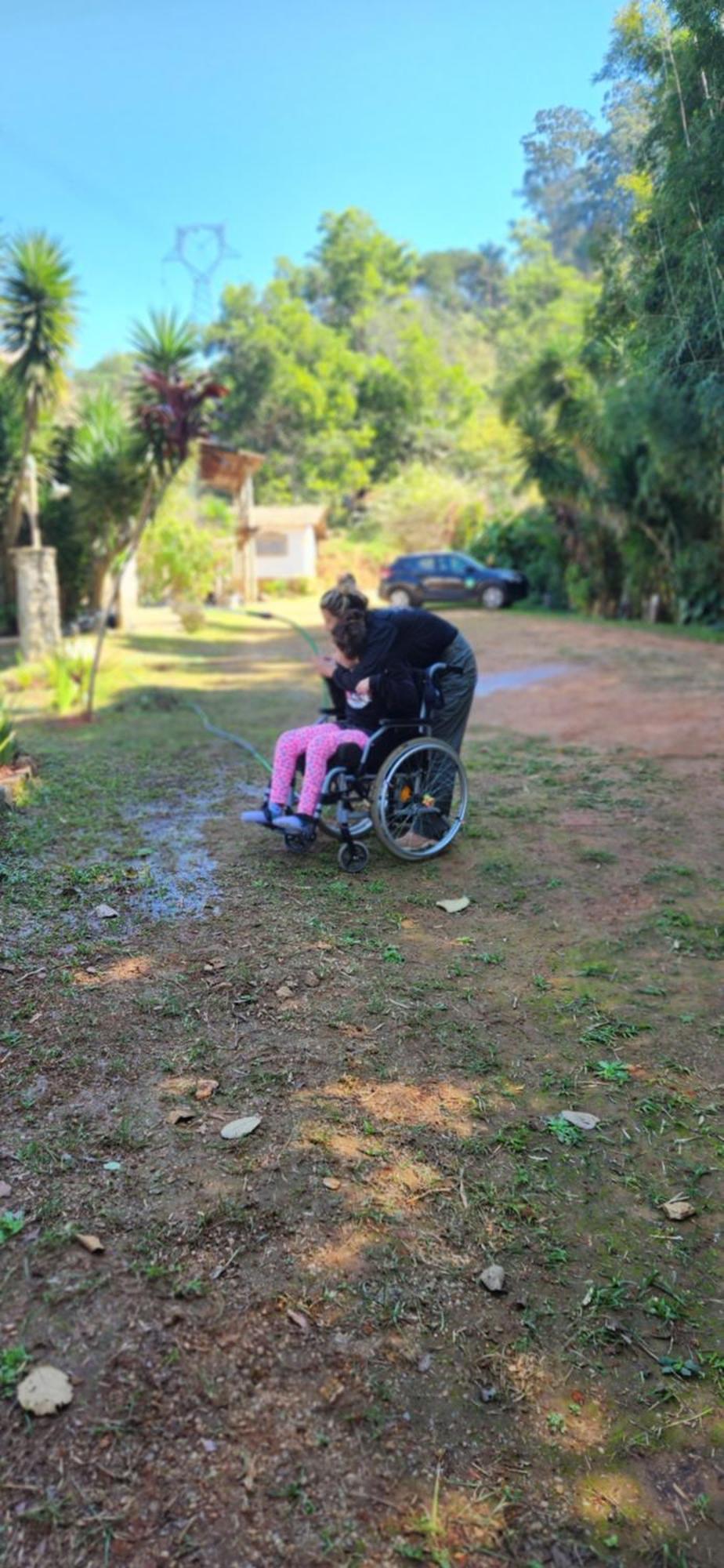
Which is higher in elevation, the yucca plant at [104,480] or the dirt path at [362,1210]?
the yucca plant at [104,480]

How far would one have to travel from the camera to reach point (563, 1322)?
2.04m

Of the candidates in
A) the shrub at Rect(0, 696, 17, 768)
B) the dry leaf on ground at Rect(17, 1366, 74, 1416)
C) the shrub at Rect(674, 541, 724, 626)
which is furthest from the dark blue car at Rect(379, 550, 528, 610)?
the dry leaf on ground at Rect(17, 1366, 74, 1416)

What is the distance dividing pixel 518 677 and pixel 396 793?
7.67 metres

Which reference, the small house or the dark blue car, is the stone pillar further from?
the small house

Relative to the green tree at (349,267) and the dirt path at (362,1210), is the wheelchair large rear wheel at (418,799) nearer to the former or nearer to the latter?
the dirt path at (362,1210)

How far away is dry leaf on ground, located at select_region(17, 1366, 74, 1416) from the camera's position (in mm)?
1765

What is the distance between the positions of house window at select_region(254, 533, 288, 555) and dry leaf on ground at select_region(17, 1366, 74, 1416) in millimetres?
33592

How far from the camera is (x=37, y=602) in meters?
12.3

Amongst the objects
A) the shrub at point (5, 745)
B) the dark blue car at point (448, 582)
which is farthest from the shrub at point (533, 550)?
the shrub at point (5, 745)

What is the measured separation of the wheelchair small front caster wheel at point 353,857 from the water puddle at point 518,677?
21.0 ft

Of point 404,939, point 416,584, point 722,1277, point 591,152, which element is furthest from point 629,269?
point 416,584

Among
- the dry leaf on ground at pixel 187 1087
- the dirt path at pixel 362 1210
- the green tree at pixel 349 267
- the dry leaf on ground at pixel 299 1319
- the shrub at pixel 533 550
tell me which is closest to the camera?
the dirt path at pixel 362 1210

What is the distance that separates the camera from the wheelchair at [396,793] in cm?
448

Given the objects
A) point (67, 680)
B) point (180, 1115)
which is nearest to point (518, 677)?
point (67, 680)
